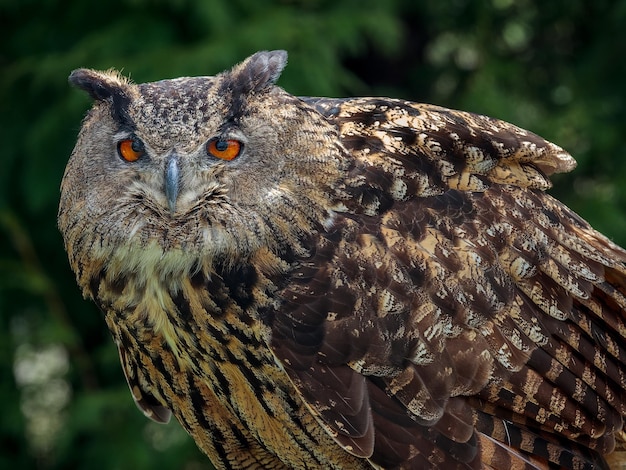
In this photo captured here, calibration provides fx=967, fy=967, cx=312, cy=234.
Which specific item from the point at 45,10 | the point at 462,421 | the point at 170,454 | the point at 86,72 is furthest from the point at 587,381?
the point at 45,10

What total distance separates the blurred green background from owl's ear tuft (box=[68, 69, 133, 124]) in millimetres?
2078

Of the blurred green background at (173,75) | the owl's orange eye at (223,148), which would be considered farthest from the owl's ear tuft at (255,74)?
the blurred green background at (173,75)

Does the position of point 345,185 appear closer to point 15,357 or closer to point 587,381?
point 587,381

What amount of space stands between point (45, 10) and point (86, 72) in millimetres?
3149

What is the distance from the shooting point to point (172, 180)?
229 centimetres

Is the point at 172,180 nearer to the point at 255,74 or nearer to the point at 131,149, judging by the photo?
the point at 131,149

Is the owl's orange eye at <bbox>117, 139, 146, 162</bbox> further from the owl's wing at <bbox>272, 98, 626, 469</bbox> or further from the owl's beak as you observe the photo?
the owl's wing at <bbox>272, 98, 626, 469</bbox>

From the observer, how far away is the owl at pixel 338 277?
242 cm

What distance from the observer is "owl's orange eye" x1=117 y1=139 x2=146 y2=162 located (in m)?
2.40

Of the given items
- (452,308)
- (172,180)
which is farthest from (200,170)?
(452,308)

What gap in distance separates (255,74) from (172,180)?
1.22ft

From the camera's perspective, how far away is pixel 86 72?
2.56 meters

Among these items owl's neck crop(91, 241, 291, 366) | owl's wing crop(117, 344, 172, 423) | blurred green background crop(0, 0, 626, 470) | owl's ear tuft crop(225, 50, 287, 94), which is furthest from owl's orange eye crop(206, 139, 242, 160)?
blurred green background crop(0, 0, 626, 470)

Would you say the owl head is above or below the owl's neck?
above
